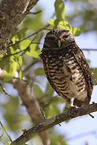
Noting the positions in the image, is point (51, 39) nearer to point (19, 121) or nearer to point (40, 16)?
point (40, 16)

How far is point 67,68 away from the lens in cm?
326

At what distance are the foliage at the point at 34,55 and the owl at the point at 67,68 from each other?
17 centimetres

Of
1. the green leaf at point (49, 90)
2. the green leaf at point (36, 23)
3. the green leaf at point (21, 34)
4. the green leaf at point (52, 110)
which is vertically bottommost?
the green leaf at point (52, 110)

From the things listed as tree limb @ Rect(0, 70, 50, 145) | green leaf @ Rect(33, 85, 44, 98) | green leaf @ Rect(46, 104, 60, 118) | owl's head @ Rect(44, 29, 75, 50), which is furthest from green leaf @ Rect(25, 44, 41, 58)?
tree limb @ Rect(0, 70, 50, 145)

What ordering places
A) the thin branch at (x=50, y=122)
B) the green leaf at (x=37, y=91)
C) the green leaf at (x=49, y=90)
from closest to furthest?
the thin branch at (x=50, y=122) < the green leaf at (x=49, y=90) < the green leaf at (x=37, y=91)

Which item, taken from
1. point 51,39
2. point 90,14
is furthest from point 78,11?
point 51,39

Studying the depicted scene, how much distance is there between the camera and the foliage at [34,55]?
2850mm

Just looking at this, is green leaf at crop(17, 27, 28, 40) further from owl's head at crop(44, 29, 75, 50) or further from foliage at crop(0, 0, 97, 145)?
owl's head at crop(44, 29, 75, 50)

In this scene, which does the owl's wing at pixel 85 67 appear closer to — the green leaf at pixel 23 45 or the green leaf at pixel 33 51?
the green leaf at pixel 33 51

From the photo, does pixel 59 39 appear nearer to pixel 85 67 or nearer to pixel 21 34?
pixel 85 67

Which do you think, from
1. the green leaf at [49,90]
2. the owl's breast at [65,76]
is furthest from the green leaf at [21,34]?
the green leaf at [49,90]

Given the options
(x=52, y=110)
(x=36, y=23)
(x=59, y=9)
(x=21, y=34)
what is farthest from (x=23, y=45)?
(x=36, y=23)

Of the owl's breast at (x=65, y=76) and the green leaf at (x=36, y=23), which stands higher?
the green leaf at (x=36, y=23)

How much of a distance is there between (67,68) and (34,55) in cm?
50
